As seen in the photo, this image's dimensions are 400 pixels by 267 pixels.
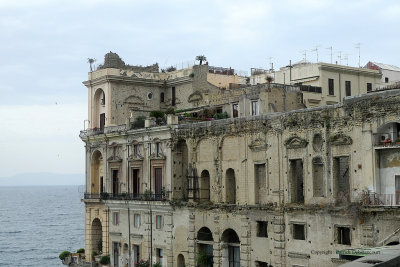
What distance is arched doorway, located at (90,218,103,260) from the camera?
62.7 metres

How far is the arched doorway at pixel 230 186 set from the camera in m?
46.7

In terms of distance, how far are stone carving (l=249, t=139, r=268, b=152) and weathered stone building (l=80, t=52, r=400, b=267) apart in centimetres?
7

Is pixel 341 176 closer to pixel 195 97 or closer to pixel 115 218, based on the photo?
pixel 195 97

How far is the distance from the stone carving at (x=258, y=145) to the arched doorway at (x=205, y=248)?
7905mm

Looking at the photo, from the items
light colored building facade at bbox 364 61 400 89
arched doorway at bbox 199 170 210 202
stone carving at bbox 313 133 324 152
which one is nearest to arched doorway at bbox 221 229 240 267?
arched doorway at bbox 199 170 210 202

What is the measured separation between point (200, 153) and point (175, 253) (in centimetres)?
804

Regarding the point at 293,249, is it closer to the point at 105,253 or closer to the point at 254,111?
the point at 254,111

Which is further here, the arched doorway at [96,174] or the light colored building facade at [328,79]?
the arched doorway at [96,174]

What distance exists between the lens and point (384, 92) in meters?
35.8

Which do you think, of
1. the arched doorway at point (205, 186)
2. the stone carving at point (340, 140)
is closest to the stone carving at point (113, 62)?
the arched doorway at point (205, 186)

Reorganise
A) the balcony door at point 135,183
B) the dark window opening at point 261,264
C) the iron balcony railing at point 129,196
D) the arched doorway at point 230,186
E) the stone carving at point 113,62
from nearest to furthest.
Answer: the dark window opening at point 261,264, the arched doorway at point 230,186, the iron balcony railing at point 129,196, the balcony door at point 135,183, the stone carving at point 113,62

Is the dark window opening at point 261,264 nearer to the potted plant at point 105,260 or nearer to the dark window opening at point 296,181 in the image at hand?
the dark window opening at point 296,181

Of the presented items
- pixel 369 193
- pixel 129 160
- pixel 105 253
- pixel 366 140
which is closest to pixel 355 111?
pixel 366 140

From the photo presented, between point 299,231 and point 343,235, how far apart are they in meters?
3.64
